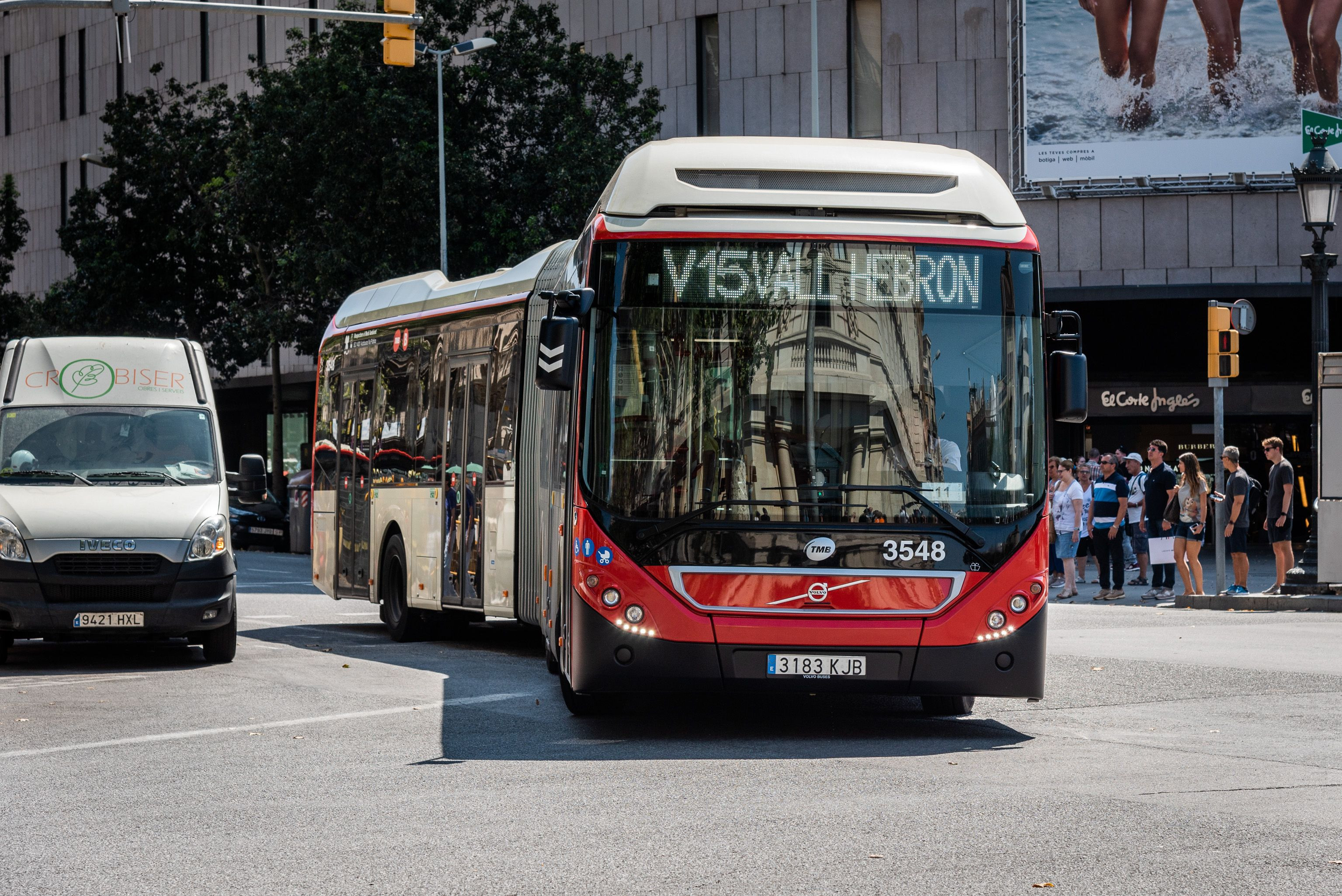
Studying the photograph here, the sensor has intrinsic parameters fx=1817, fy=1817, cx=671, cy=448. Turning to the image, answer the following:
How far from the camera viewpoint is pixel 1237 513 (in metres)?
20.9

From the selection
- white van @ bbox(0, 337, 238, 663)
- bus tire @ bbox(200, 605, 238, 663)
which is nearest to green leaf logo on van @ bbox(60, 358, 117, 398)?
white van @ bbox(0, 337, 238, 663)

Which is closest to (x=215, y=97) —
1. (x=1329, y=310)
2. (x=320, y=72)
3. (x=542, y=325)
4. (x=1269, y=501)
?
(x=320, y=72)

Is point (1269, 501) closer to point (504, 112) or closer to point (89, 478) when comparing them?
point (89, 478)

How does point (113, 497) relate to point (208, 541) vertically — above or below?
above

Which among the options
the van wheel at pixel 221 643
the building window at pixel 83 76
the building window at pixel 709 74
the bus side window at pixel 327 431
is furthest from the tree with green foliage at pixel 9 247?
the van wheel at pixel 221 643

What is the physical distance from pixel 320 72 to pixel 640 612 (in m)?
25.6

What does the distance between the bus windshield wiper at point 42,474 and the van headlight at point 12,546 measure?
0.84m

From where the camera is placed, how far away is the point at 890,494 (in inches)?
367

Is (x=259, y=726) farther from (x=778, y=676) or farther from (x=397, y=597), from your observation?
(x=397, y=597)

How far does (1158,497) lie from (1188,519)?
894 mm

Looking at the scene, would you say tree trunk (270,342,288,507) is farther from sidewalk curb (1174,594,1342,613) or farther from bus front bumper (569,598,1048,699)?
bus front bumper (569,598,1048,699)

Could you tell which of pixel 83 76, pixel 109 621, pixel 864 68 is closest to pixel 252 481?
pixel 109 621

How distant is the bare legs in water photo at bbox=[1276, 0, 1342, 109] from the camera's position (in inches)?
1280

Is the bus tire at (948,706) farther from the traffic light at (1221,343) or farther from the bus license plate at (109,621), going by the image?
the traffic light at (1221,343)
